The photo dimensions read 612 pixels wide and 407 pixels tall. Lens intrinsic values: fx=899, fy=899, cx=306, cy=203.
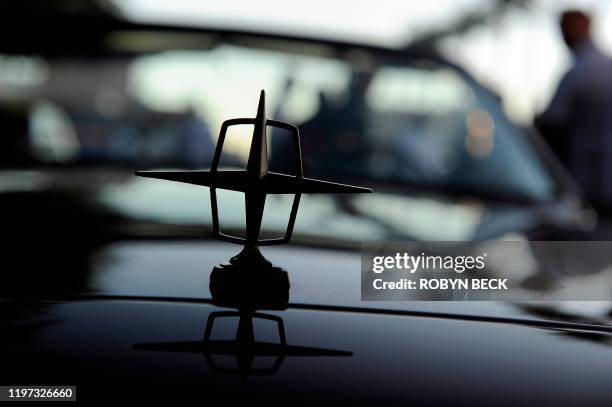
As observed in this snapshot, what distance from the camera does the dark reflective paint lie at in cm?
105

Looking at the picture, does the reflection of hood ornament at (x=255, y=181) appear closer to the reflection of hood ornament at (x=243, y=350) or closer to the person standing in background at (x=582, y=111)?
the reflection of hood ornament at (x=243, y=350)

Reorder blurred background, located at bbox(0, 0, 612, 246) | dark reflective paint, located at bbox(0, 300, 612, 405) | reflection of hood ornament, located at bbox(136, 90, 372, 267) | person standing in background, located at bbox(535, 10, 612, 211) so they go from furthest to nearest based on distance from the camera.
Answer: person standing in background, located at bbox(535, 10, 612, 211), blurred background, located at bbox(0, 0, 612, 246), reflection of hood ornament, located at bbox(136, 90, 372, 267), dark reflective paint, located at bbox(0, 300, 612, 405)

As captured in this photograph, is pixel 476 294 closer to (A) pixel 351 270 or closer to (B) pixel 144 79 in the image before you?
(A) pixel 351 270

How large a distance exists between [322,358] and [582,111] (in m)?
5.10

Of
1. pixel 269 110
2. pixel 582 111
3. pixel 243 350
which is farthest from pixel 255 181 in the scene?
pixel 582 111

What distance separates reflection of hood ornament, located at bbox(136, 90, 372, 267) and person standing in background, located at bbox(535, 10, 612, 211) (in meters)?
4.77

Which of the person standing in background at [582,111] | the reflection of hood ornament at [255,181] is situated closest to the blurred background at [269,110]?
the reflection of hood ornament at [255,181]

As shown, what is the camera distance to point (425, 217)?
214 cm

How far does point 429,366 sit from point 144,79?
194 cm

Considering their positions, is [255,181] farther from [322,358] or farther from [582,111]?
[582,111]

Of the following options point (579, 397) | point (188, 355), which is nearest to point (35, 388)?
point (188, 355)

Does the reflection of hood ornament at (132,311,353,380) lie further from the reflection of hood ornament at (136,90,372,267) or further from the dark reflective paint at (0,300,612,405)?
the reflection of hood ornament at (136,90,372,267)

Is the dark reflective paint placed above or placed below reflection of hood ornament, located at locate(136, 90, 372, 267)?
below

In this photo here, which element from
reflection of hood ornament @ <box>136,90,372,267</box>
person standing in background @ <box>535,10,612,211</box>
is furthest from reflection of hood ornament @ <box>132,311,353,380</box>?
person standing in background @ <box>535,10,612,211</box>
